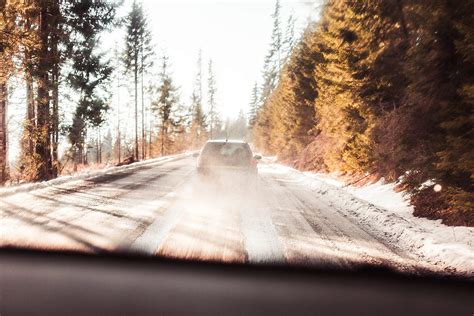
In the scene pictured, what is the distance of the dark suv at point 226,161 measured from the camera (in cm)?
1039

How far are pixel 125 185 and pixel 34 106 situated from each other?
6.15 metres

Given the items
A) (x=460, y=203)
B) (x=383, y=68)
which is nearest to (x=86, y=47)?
(x=383, y=68)

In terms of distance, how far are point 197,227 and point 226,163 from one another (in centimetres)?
367

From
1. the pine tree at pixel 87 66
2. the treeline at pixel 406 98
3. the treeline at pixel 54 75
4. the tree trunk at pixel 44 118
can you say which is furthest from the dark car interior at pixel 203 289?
the pine tree at pixel 87 66

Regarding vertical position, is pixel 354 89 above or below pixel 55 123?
above

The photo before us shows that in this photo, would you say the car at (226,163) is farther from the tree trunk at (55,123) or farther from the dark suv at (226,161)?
the tree trunk at (55,123)

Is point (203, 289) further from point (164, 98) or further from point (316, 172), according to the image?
point (164, 98)

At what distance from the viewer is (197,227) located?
7.07 meters

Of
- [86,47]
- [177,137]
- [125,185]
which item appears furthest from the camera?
[177,137]

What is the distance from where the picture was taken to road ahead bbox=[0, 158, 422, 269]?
561cm

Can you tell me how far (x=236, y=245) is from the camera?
19.5 ft

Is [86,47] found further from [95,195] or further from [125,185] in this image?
[95,195]

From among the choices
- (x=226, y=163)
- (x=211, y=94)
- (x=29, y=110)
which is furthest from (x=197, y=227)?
(x=211, y=94)

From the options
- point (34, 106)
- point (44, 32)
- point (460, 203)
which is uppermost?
point (44, 32)
